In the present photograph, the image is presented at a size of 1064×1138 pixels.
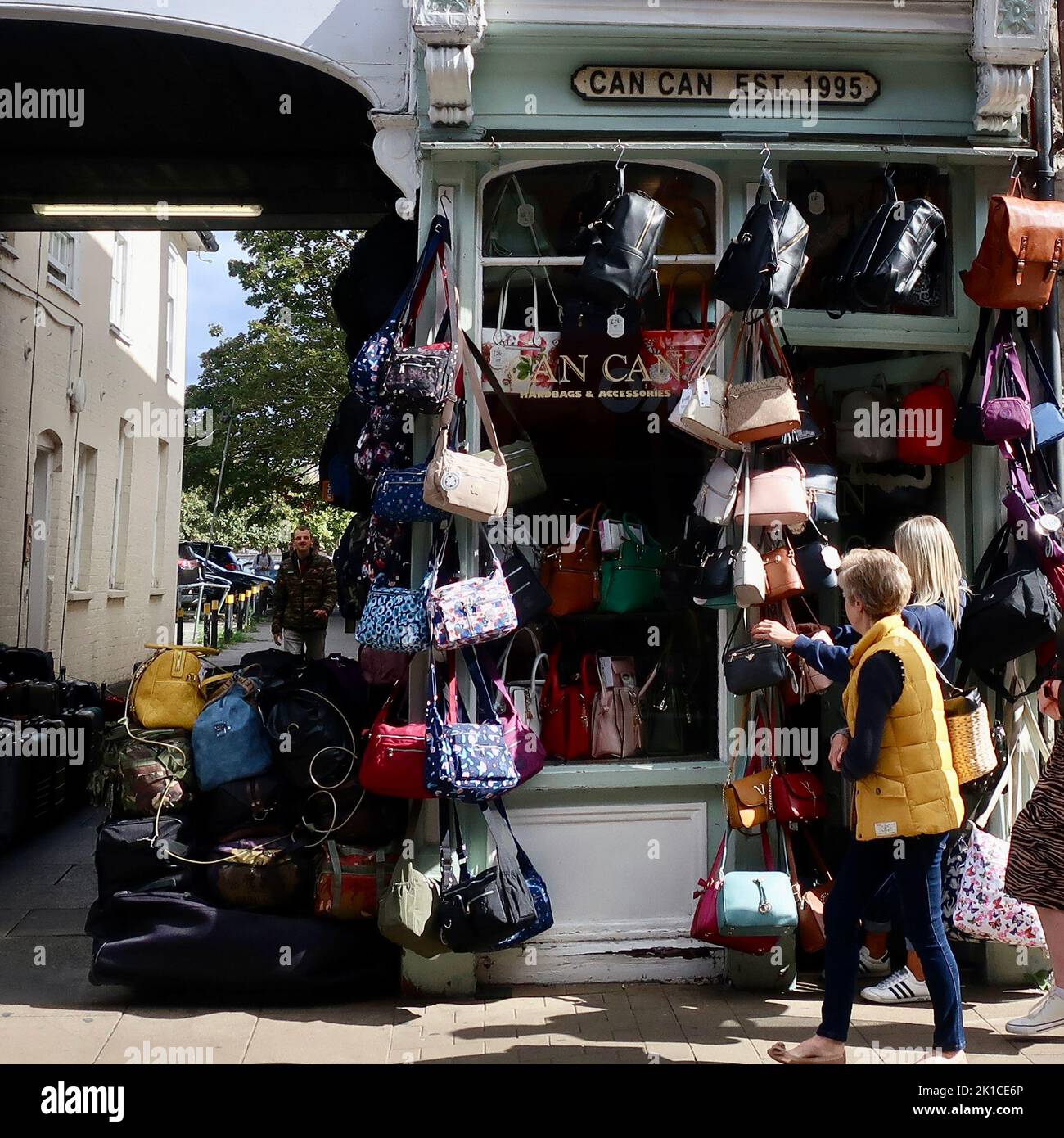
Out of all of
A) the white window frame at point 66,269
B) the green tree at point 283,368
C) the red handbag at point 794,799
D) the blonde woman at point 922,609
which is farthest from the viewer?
the green tree at point 283,368

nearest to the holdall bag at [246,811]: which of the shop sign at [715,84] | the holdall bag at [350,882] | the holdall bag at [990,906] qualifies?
the holdall bag at [350,882]

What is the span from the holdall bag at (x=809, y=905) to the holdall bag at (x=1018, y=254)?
8.05 feet

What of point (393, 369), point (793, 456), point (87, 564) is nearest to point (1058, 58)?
point (793, 456)

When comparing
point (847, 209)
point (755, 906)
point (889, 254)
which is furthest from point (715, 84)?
point (755, 906)

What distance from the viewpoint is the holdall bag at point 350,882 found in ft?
16.2

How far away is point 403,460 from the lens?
201 inches

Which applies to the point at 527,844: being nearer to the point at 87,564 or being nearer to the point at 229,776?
the point at 229,776

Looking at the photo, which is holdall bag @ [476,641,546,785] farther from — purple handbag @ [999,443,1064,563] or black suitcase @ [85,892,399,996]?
purple handbag @ [999,443,1064,563]

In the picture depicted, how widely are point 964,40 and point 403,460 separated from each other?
3.05m

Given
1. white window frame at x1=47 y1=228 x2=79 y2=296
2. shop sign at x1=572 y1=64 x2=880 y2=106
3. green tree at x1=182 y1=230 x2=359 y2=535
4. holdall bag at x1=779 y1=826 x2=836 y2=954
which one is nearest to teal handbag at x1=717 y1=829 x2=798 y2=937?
holdall bag at x1=779 y1=826 x2=836 y2=954

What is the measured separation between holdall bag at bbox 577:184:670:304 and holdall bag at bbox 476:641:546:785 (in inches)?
64.4

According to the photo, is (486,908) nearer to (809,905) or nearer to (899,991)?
(809,905)

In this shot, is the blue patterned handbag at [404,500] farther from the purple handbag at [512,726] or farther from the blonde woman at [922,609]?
the blonde woman at [922,609]

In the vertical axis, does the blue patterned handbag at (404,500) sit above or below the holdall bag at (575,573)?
above
